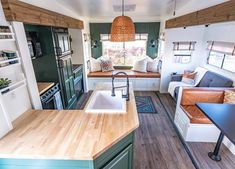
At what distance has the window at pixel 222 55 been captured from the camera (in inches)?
A: 125

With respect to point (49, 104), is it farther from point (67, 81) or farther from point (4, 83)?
point (4, 83)

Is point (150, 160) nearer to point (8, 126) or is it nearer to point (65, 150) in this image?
point (65, 150)

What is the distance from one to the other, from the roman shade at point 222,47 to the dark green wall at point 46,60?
3690 millimetres

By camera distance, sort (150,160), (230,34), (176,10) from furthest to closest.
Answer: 1. (176,10)
2. (230,34)
3. (150,160)

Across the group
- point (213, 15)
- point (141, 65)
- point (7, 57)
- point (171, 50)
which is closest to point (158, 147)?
point (213, 15)

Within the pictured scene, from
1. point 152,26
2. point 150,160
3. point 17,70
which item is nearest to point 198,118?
point 150,160

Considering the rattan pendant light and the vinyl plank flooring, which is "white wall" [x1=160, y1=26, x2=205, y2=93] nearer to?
the vinyl plank flooring

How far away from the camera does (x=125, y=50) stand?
538cm

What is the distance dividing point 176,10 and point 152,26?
1.77 metres

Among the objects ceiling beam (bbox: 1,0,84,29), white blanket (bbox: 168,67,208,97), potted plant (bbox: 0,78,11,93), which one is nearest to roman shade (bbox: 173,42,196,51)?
white blanket (bbox: 168,67,208,97)

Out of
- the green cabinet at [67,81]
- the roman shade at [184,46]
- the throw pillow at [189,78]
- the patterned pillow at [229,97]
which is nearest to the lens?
the patterned pillow at [229,97]

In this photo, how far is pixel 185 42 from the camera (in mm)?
4211

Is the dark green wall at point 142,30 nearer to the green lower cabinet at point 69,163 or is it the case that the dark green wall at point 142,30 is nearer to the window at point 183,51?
the window at point 183,51

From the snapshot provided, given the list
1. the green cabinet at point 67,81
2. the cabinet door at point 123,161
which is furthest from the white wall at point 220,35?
the green cabinet at point 67,81
